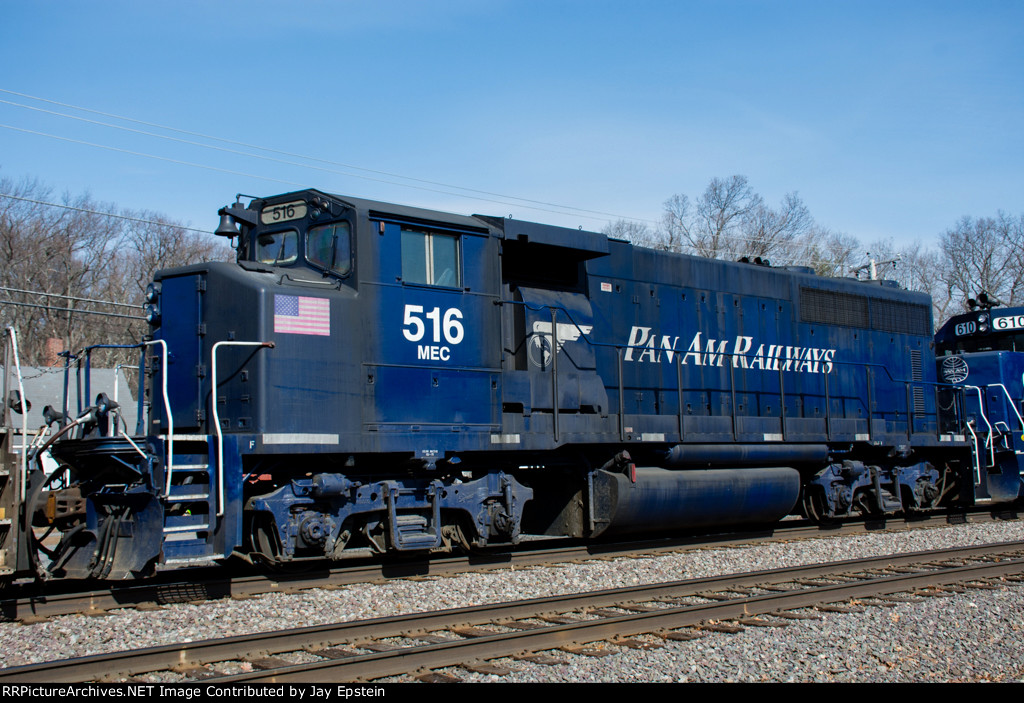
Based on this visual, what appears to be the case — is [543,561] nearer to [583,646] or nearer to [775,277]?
[583,646]

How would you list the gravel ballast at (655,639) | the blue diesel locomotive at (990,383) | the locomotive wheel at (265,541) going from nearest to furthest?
the gravel ballast at (655,639) → the locomotive wheel at (265,541) → the blue diesel locomotive at (990,383)

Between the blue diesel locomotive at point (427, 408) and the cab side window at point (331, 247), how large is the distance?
0.02 metres

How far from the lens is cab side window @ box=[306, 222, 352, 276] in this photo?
8.53 meters

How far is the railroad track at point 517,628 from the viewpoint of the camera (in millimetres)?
5199

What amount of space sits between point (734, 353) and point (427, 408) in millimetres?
5644

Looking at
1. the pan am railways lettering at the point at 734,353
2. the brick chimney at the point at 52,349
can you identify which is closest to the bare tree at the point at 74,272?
the brick chimney at the point at 52,349

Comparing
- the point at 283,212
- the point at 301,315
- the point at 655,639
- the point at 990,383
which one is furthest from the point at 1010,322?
the point at 301,315

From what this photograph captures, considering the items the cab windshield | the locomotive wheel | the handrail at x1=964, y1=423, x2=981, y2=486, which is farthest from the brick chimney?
the handrail at x1=964, y1=423, x2=981, y2=486

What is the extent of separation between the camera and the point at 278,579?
8242 mm

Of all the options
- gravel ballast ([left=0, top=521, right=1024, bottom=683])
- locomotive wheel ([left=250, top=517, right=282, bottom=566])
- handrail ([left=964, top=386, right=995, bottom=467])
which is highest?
handrail ([left=964, top=386, right=995, bottom=467])

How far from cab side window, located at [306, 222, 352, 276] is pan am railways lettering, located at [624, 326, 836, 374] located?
379cm

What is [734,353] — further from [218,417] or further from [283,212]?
[218,417]

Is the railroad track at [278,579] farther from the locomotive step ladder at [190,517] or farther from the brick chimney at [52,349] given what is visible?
the brick chimney at [52,349]

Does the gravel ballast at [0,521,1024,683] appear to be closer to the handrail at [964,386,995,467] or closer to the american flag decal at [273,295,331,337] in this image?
the american flag decal at [273,295,331,337]
